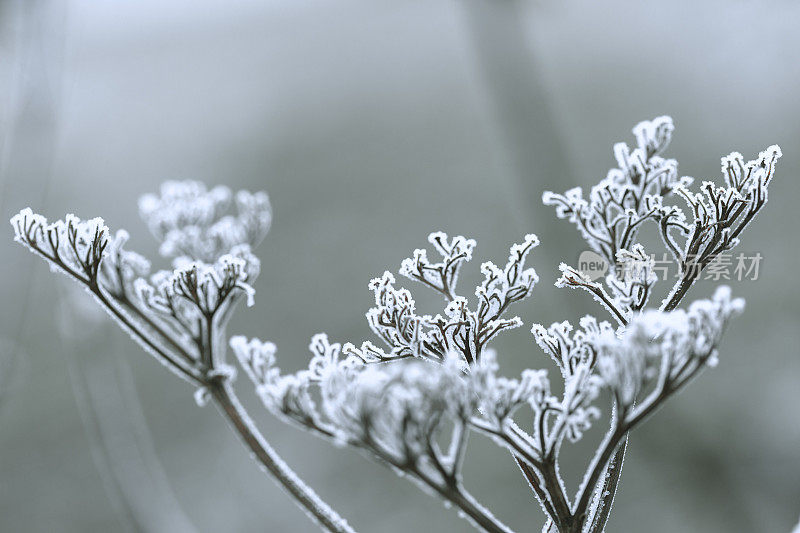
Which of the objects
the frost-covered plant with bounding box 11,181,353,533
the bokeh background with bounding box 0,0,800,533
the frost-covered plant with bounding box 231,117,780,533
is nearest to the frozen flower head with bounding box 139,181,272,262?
the frost-covered plant with bounding box 11,181,353,533

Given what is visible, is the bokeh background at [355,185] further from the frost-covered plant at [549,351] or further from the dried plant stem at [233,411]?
the frost-covered plant at [549,351]

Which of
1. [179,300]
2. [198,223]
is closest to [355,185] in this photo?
[198,223]

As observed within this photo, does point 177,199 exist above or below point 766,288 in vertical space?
above

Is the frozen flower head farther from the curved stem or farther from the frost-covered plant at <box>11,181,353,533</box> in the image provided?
the curved stem

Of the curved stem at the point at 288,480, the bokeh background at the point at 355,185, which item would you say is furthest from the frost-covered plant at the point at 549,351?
the bokeh background at the point at 355,185

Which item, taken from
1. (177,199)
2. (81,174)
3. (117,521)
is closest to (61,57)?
(177,199)

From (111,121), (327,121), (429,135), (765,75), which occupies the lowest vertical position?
(765,75)

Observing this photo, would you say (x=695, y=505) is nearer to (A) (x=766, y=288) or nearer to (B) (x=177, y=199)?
(A) (x=766, y=288)
